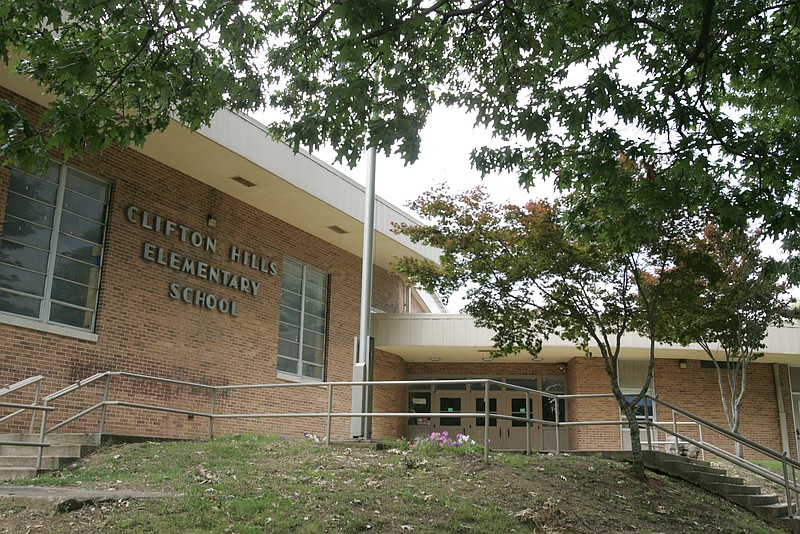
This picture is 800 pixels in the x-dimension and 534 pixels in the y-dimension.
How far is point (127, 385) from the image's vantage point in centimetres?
1492

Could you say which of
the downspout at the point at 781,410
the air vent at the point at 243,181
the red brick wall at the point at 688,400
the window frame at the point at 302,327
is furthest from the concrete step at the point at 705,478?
the downspout at the point at 781,410

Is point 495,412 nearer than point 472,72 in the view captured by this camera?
No

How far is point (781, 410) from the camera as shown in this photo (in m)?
24.6

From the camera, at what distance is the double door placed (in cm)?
2567

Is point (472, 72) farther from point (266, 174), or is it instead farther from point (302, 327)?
point (302, 327)

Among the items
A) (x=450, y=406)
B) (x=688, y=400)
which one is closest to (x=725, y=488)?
(x=688, y=400)

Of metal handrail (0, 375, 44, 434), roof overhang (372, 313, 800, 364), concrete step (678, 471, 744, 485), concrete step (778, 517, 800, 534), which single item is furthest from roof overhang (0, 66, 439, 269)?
concrete step (778, 517, 800, 534)

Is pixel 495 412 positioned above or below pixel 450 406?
below

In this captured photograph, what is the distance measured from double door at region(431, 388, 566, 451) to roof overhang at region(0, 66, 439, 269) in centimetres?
662

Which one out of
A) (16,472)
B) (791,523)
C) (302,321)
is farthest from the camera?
(302,321)

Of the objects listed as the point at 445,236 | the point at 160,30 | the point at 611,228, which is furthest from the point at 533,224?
the point at 160,30

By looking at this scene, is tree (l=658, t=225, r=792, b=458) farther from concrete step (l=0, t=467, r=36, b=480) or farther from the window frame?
concrete step (l=0, t=467, r=36, b=480)

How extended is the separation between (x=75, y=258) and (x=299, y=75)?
711 cm

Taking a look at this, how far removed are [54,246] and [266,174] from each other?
454 centimetres
